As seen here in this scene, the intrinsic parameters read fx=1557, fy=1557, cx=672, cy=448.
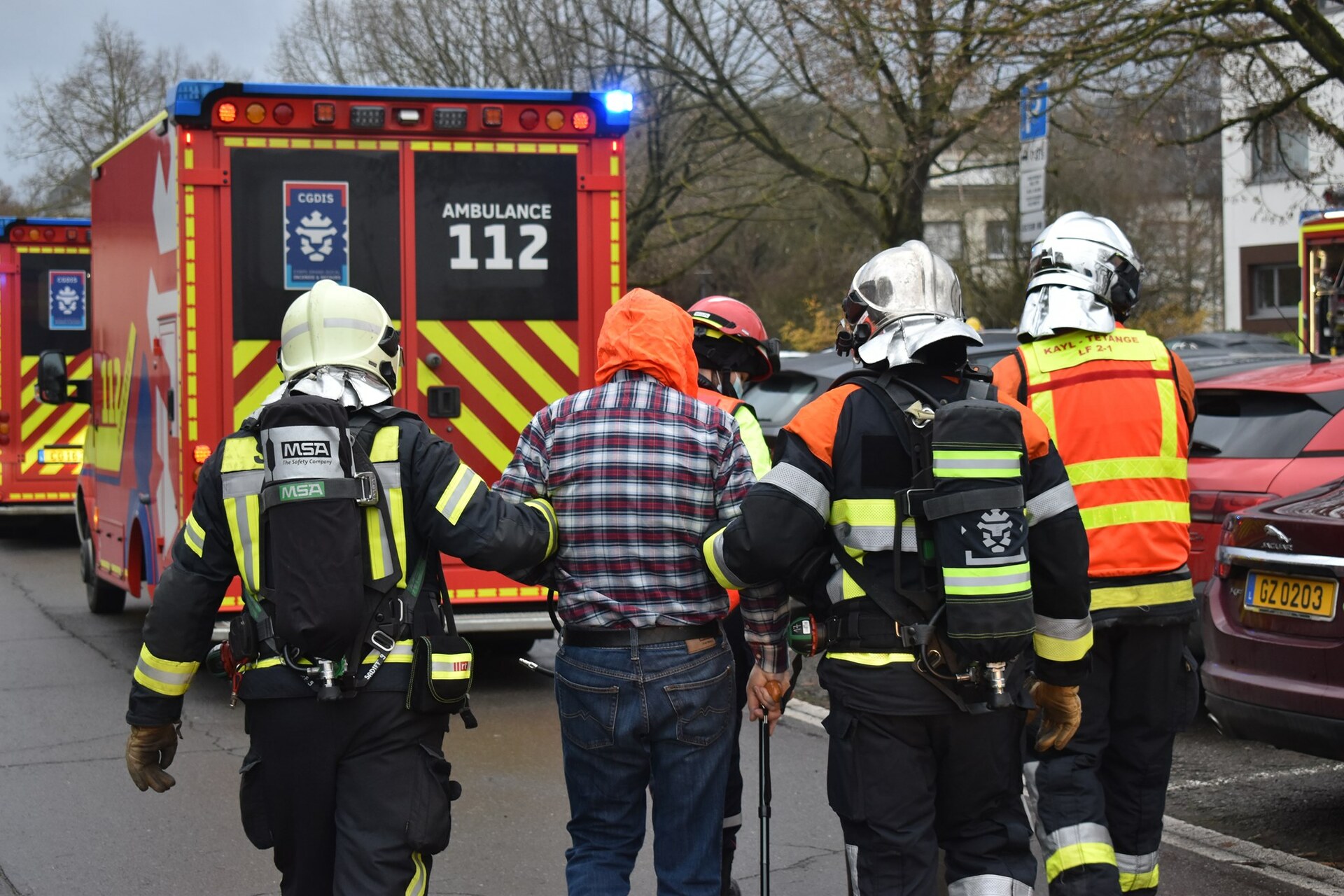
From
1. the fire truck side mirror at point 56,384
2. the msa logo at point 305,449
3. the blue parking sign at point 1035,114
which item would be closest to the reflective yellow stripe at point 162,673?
the msa logo at point 305,449

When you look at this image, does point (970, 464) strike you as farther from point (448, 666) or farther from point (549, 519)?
point (448, 666)

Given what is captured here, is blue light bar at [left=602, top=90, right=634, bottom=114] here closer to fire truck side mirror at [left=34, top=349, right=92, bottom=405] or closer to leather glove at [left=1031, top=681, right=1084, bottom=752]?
leather glove at [left=1031, top=681, right=1084, bottom=752]

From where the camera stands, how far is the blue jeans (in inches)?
145

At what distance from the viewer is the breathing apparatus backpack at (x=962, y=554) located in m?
3.35

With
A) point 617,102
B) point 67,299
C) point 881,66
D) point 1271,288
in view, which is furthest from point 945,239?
point 617,102

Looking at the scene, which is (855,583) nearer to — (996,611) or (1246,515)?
(996,611)

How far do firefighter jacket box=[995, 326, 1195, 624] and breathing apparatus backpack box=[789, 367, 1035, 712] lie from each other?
0.81m

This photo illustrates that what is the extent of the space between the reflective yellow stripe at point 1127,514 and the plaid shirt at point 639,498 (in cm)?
98

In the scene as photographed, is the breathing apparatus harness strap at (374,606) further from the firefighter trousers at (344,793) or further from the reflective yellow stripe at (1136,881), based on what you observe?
the reflective yellow stripe at (1136,881)

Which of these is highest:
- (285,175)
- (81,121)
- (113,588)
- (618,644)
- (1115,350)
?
(81,121)

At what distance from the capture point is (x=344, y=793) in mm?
3453

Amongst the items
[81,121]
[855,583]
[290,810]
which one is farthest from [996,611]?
[81,121]

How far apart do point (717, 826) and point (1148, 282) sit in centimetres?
3383

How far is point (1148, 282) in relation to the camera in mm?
35531
